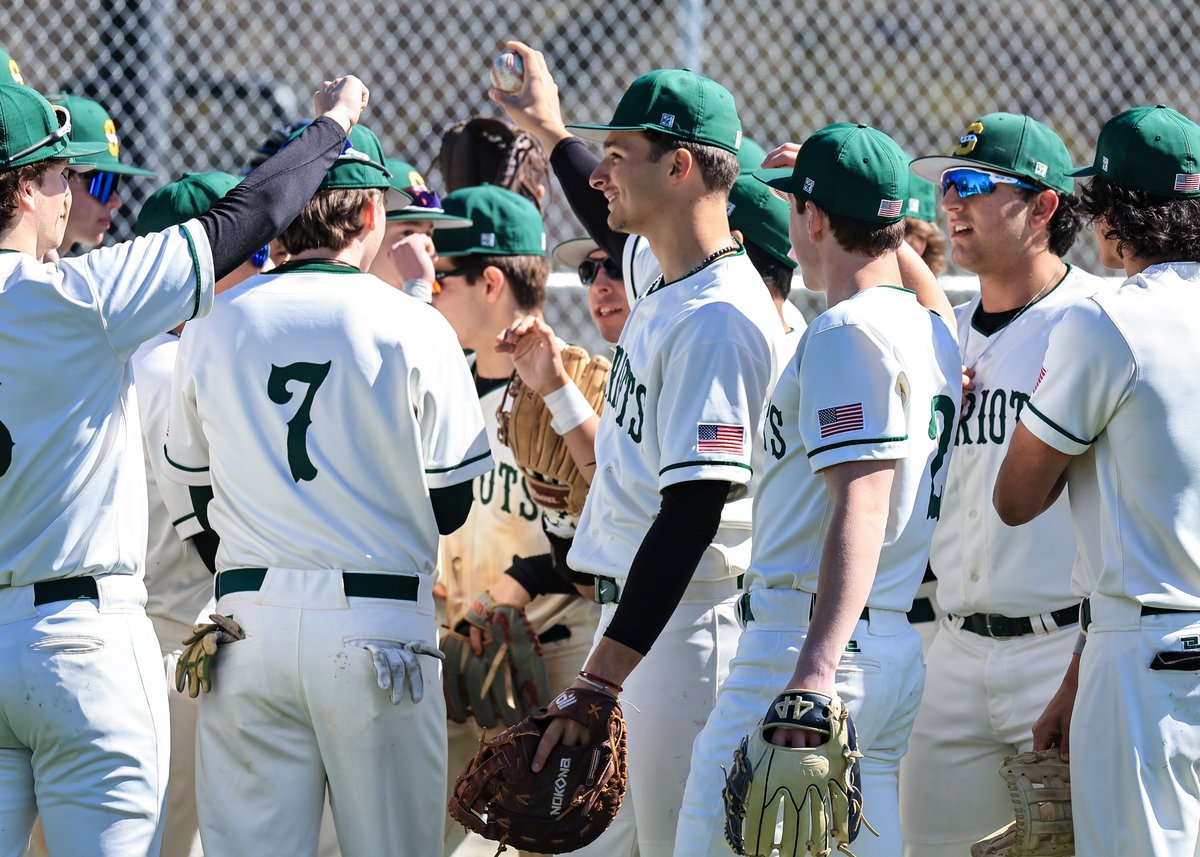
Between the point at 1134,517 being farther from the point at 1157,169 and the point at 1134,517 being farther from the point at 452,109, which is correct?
the point at 452,109

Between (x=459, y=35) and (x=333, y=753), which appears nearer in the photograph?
(x=333, y=753)

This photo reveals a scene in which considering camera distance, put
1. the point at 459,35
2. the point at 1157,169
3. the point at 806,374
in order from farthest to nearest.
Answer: the point at 459,35 → the point at 1157,169 → the point at 806,374

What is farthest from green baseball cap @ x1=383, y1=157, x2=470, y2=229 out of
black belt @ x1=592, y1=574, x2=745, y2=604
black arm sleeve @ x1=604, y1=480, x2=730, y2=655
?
black arm sleeve @ x1=604, y1=480, x2=730, y2=655

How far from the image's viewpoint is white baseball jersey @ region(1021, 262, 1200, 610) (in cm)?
309

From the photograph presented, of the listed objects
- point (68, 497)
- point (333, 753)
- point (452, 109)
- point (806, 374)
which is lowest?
point (333, 753)

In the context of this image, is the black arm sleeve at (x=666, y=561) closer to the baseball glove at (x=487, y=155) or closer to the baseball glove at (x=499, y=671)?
the baseball glove at (x=499, y=671)

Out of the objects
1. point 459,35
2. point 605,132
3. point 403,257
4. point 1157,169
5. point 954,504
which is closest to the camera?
point 1157,169

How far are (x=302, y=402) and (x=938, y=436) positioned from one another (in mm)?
1417

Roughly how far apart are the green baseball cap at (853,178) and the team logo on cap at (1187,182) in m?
0.64

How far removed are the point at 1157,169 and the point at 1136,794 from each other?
1345 mm

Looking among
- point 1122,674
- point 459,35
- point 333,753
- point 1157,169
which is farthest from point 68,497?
point 459,35

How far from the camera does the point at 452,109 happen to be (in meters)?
8.44

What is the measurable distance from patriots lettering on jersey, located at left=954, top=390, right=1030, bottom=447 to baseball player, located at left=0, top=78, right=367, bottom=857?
2.03 meters

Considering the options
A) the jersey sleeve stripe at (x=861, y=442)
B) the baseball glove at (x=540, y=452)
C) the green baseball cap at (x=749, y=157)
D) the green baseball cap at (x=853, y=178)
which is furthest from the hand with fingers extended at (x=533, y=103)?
the jersey sleeve stripe at (x=861, y=442)
